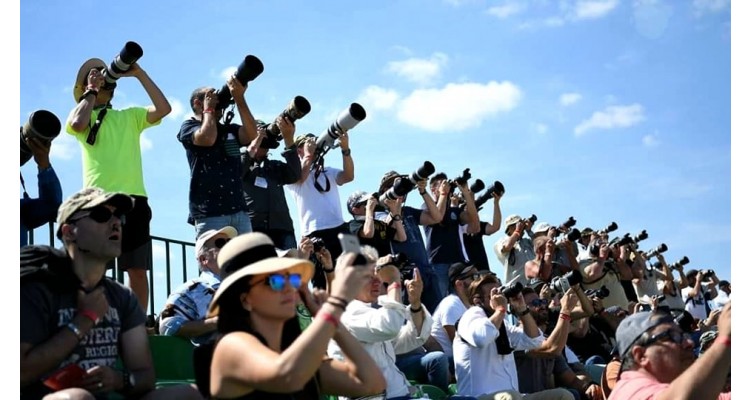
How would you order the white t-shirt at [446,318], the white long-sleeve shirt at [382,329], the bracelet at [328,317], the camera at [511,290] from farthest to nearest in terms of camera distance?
the white t-shirt at [446,318] → the camera at [511,290] → the white long-sleeve shirt at [382,329] → the bracelet at [328,317]

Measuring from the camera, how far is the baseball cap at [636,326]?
432 cm

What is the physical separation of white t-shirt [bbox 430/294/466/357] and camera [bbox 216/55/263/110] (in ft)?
8.06

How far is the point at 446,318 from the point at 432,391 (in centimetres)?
133

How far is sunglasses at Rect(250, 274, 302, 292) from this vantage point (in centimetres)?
358

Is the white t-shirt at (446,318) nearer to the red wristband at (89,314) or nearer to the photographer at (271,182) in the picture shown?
the photographer at (271,182)

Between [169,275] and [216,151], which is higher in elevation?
[216,151]

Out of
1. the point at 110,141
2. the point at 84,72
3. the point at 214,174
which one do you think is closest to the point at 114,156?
the point at 110,141

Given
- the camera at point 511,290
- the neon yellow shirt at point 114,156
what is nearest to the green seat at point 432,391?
the camera at point 511,290

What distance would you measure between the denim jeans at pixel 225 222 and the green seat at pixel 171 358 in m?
1.88

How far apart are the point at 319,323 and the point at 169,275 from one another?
18.5 feet

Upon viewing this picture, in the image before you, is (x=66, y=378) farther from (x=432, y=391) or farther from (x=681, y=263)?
(x=681, y=263)

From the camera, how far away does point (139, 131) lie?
270 inches

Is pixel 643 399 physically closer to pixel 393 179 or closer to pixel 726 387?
pixel 726 387

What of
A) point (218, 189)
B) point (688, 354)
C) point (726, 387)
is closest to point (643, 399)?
point (688, 354)
